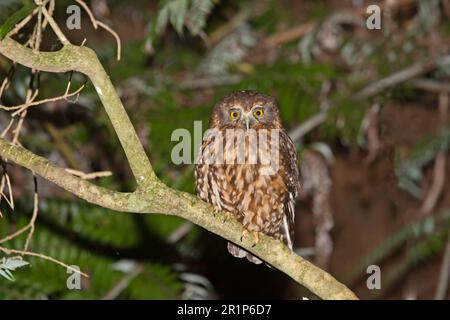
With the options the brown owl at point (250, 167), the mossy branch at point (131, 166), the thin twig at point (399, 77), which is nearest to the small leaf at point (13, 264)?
the mossy branch at point (131, 166)

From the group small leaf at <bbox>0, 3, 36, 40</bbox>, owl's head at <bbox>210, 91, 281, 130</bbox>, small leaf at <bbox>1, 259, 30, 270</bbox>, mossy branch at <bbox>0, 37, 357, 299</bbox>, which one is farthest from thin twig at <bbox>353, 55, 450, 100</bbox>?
small leaf at <bbox>1, 259, 30, 270</bbox>

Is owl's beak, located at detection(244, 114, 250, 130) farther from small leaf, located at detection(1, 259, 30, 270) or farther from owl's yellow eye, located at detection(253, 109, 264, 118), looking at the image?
small leaf, located at detection(1, 259, 30, 270)

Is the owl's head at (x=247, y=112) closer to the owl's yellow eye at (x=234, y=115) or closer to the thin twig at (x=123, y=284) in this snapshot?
the owl's yellow eye at (x=234, y=115)

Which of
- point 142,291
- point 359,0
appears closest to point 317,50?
point 359,0

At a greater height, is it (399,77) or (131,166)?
(399,77)

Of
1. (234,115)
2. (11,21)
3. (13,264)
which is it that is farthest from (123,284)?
(11,21)

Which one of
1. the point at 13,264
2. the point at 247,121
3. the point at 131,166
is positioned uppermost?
the point at 247,121

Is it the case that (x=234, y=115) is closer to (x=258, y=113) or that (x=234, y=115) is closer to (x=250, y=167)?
(x=258, y=113)
